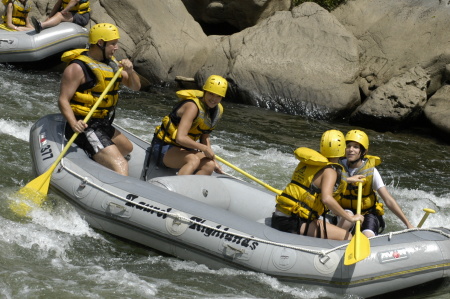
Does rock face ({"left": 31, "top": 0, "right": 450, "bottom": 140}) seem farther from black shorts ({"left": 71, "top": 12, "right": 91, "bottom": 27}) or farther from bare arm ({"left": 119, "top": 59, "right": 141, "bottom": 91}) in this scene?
bare arm ({"left": 119, "top": 59, "right": 141, "bottom": 91})

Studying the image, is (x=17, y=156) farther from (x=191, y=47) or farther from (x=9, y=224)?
(x=191, y=47)

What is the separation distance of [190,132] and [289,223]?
1.34m

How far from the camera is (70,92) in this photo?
6117 millimetres

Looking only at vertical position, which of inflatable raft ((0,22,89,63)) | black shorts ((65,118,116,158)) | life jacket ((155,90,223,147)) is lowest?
inflatable raft ((0,22,89,63))

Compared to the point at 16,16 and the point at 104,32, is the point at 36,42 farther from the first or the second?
the point at 104,32


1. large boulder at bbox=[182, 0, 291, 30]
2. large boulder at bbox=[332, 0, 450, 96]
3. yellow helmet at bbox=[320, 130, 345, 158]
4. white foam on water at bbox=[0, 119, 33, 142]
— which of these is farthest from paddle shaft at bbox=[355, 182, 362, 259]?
large boulder at bbox=[182, 0, 291, 30]

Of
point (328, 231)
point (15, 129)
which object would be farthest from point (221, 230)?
point (15, 129)

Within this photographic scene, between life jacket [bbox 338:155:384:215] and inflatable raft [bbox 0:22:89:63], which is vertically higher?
life jacket [bbox 338:155:384:215]

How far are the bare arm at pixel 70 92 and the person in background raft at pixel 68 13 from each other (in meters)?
5.67

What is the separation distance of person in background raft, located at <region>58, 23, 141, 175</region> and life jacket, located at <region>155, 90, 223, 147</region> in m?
0.43

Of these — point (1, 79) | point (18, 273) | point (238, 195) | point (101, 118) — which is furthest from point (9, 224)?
point (1, 79)

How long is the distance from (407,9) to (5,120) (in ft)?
22.5

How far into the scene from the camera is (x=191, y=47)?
40.8ft

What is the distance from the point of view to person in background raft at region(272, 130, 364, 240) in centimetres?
529
